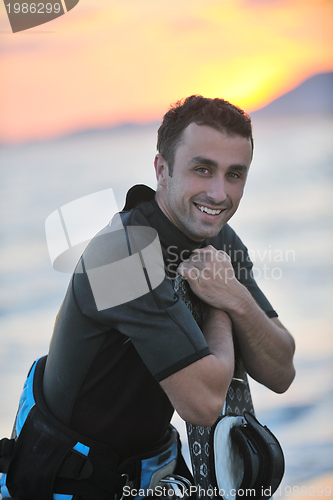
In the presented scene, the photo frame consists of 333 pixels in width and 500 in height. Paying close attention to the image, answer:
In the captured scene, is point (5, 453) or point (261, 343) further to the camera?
point (261, 343)

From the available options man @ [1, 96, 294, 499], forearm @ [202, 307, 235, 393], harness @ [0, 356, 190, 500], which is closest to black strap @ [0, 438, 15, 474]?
harness @ [0, 356, 190, 500]

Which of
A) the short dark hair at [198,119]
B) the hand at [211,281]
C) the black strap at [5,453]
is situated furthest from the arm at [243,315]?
the black strap at [5,453]

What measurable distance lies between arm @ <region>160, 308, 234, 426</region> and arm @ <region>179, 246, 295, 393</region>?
0.23 m

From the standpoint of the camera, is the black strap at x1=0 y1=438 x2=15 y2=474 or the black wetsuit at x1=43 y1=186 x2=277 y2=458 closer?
the black wetsuit at x1=43 y1=186 x2=277 y2=458

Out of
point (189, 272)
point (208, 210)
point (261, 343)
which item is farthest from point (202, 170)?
point (261, 343)

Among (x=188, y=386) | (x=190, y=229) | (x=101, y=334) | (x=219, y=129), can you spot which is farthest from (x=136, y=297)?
(x=219, y=129)

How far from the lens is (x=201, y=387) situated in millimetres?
1221

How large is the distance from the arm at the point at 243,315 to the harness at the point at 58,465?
491 millimetres

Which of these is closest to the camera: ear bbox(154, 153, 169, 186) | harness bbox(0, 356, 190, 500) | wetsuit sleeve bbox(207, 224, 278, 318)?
harness bbox(0, 356, 190, 500)

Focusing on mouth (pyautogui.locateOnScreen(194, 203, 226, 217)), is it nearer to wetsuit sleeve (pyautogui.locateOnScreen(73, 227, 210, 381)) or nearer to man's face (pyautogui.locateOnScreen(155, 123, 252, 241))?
man's face (pyautogui.locateOnScreen(155, 123, 252, 241))

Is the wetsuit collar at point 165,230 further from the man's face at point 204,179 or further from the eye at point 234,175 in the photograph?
the eye at point 234,175

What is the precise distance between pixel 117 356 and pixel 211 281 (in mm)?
385

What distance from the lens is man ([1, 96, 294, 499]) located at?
1.23 metres

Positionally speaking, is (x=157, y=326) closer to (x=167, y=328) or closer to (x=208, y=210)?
(x=167, y=328)
